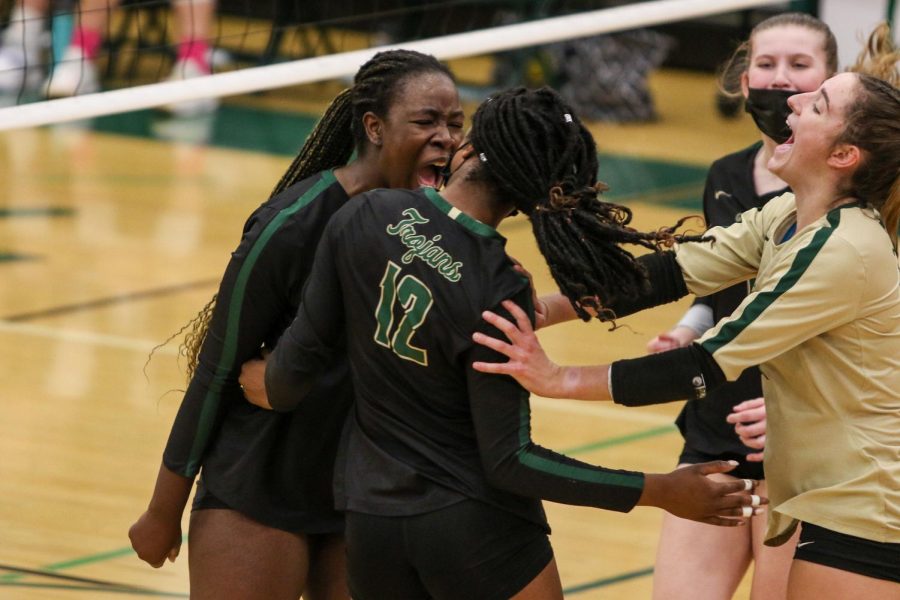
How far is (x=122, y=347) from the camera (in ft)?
23.4

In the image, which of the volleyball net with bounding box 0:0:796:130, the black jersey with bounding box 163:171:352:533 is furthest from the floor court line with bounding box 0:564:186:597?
the black jersey with bounding box 163:171:352:533

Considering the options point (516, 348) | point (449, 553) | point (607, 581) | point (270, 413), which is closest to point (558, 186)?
point (516, 348)

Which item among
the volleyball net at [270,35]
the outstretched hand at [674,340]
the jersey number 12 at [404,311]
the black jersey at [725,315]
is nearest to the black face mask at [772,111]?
the black jersey at [725,315]

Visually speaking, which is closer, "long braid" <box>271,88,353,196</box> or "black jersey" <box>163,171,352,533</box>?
→ "black jersey" <box>163,171,352,533</box>

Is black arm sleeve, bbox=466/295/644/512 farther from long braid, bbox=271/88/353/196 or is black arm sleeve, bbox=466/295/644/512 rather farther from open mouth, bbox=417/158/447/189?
long braid, bbox=271/88/353/196

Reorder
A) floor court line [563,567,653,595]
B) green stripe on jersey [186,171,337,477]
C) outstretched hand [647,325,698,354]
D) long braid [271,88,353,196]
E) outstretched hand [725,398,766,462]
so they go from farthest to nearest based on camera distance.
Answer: floor court line [563,567,653,595]
outstretched hand [647,325,698,354]
outstretched hand [725,398,766,462]
long braid [271,88,353,196]
green stripe on jersey [186,171,337,477]

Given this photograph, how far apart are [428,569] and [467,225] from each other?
0.59 m

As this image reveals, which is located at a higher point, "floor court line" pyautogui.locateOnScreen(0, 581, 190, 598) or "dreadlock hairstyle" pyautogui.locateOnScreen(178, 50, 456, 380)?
"dreadlock hairstyle" pyautogui.locateOnScreen(178, 50, 456, 380)

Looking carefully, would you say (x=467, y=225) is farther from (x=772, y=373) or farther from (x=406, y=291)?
(x=772, y=373)

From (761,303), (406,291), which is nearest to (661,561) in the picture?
(761,303)

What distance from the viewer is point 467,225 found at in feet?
8.80

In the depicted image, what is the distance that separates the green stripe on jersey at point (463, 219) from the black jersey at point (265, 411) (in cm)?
41

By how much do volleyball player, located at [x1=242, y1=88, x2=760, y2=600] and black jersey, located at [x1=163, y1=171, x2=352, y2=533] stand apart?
244mm

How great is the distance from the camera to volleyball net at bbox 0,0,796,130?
17.6 ft
